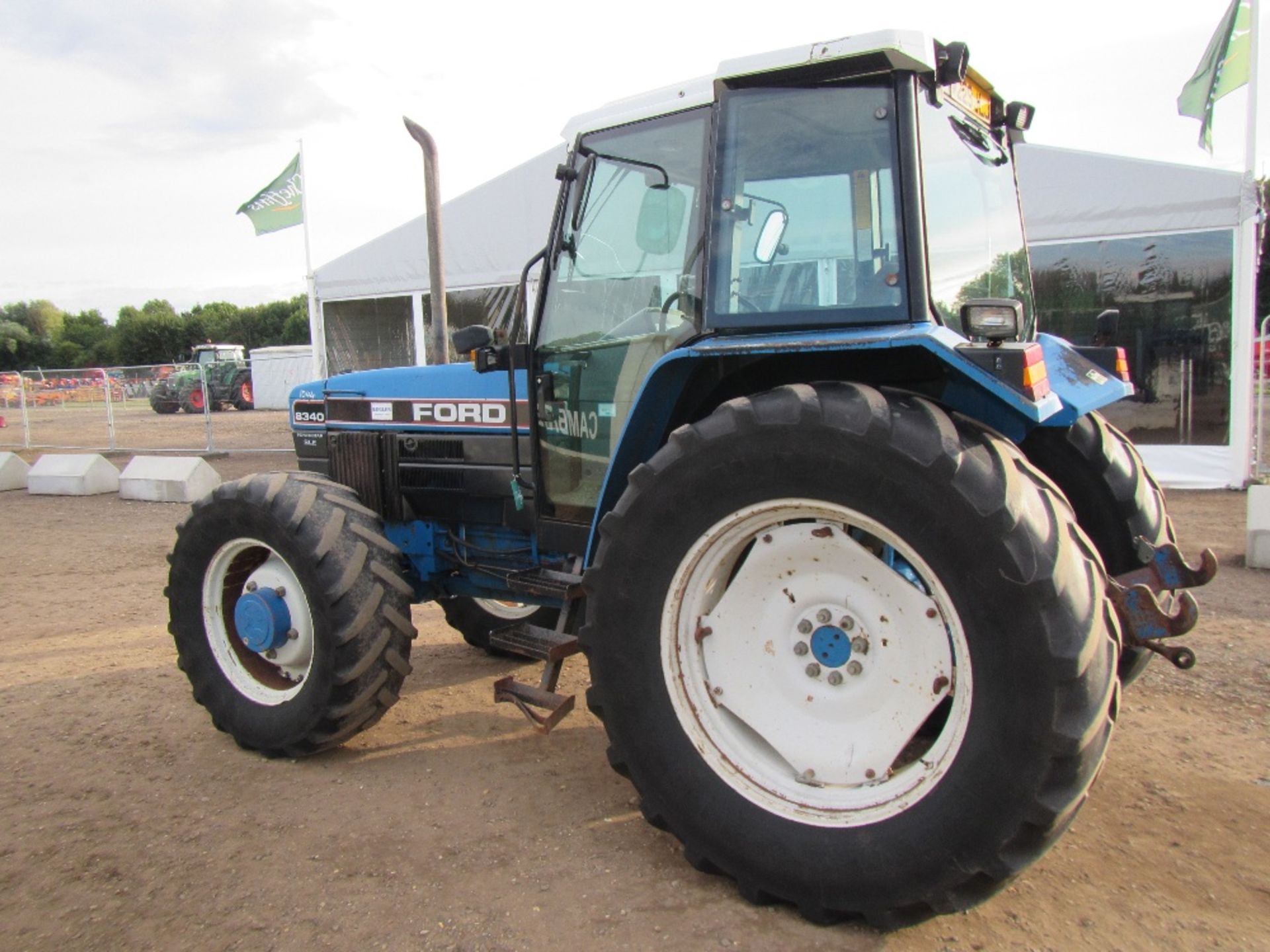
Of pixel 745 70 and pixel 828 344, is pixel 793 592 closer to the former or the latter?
pixel 828 344

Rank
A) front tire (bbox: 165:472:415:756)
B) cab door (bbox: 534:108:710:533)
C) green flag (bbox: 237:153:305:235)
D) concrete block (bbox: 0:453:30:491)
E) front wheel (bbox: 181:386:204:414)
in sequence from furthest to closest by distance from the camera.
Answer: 1. front wheel (bbox: 181:386:204:414)
2. green flag (bbox: 237:153:305:235)
3. concrete block (bbox: 0:453:30:491)
4. front tire (bbox: 165:472:415:756)
5. cab door (bbox: 534:108:710:533)

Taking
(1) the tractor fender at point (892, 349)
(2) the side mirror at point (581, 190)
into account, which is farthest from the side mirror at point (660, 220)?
(1) the tractor fender at point (892, 349)

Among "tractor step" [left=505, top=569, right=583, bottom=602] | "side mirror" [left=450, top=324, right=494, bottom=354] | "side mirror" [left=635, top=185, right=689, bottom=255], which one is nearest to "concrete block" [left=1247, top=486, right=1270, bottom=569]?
"tractor step" [left=505, top=569, right=583, bottom=602]

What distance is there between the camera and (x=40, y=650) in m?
4.91

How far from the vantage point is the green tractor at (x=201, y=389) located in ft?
78.4

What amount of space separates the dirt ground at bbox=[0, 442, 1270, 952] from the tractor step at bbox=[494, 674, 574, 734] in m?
0.27

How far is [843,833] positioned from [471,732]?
1.87m

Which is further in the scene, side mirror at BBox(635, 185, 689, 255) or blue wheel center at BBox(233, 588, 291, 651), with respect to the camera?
blue wheel center at BBox(233, 588, 291, 651)

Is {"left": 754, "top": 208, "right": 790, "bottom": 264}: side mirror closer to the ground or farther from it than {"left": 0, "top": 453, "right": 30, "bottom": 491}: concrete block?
farther from it

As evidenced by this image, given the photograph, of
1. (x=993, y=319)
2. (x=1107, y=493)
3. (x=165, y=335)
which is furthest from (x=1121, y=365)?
(x=165, y=335)

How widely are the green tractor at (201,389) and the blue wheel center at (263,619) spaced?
20475mm

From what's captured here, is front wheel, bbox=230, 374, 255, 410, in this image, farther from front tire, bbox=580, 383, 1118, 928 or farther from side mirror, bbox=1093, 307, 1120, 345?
front tire, bbox=580, 383, 1118, 928

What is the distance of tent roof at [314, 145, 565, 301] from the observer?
10.9 meters

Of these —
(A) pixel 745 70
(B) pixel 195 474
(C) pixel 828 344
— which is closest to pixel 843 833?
(C) pixel 828 344
